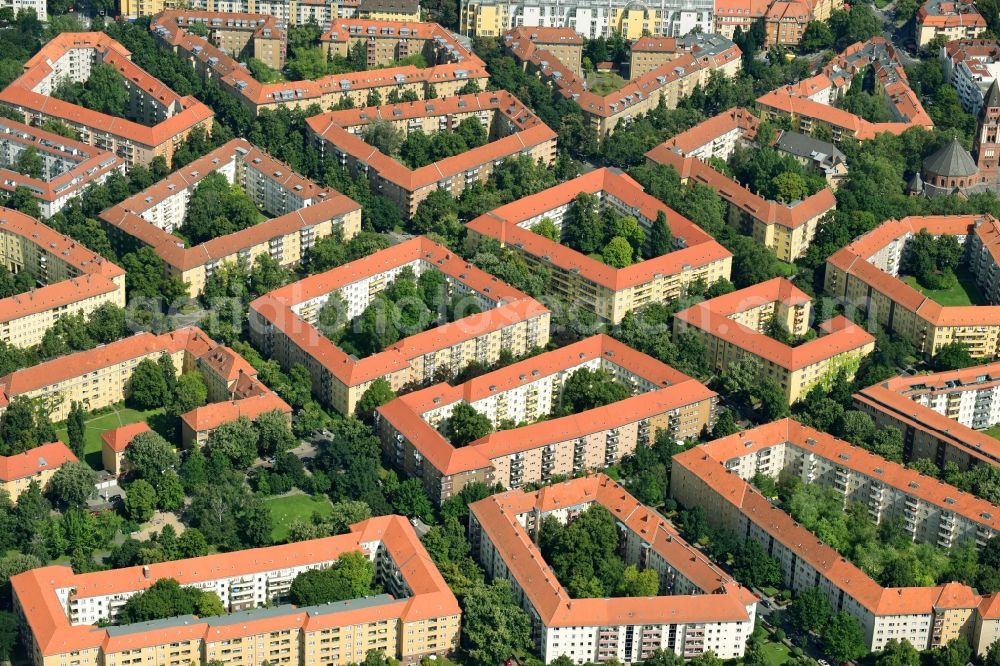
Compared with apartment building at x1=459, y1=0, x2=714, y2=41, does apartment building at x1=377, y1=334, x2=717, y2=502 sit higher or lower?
lower

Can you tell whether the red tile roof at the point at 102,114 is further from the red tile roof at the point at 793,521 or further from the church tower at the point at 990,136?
the church tower at the point at 990,136

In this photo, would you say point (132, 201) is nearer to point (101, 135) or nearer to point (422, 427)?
point (101, 135)

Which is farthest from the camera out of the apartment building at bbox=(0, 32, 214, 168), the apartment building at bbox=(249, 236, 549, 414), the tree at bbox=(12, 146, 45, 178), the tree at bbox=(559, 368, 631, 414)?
the apartment building at bbox=(0, 32, 214, 168)

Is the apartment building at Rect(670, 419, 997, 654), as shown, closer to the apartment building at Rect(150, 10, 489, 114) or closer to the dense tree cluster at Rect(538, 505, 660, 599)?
the dense tree cluster at Rect(538, 505, 660, 599)

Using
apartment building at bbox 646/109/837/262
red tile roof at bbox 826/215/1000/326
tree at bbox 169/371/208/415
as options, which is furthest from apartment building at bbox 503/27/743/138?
tree at bbox 169/371/208/415

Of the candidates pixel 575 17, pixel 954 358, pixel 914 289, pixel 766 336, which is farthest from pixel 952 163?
pixel 575 17

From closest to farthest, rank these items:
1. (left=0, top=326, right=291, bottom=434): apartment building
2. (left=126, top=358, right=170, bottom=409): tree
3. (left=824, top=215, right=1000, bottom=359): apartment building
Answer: (left=0, top=326, right=291, bottom=434): apartment building → (left=126, top=358, right=170, bottom=409): tree → (left=824, top=215, right=1000, bottom=359): apartment building

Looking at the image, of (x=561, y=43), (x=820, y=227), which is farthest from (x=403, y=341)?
(x=561, y=43)

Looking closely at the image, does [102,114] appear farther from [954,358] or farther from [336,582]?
[954,358]
